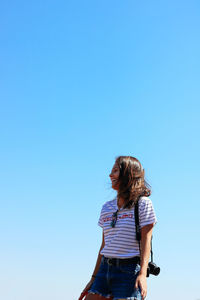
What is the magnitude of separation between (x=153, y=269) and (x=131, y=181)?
1.29 m

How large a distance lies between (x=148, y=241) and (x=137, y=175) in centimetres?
101

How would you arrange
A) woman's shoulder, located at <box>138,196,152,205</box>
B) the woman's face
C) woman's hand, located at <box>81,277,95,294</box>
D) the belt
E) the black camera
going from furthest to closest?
the woman's face, woman's hand, located at <box>81,277,95,294</box>, woman's shoulder, located at <box>138,196,152,205</box>, the black camera, the belt

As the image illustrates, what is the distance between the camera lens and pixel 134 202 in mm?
5277

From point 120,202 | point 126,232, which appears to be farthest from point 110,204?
point 126,232

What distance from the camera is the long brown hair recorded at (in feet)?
17.6

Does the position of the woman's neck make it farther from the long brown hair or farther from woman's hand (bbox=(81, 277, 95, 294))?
woman's hand (bbox=(81, 277, 95, 294))

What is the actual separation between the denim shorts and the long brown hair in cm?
88

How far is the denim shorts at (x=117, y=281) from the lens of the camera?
4754 mm

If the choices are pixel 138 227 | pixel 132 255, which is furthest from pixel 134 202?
pixel 132 255

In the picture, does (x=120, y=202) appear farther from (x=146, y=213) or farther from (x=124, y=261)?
(x=124, y=261)

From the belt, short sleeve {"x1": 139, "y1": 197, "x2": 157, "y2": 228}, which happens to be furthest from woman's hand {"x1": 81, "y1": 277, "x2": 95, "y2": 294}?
short sleeve {"x1": 139, "y1": 197, "x2": 157, "y2": 228}

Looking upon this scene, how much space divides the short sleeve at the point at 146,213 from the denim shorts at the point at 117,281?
23.6 inches

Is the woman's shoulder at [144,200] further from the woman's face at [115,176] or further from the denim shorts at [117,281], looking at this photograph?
the denim shorts at [117,281]

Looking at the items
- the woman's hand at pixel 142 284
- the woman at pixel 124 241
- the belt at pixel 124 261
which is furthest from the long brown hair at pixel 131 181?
the woman's hand at pixel 142 284
